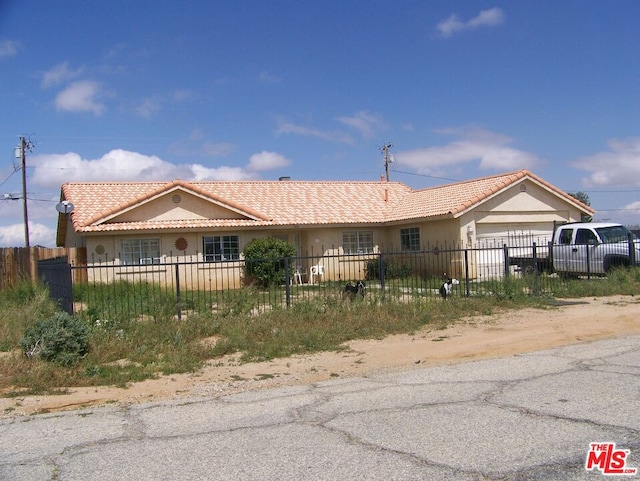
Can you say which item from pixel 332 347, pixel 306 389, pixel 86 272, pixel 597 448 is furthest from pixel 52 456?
pixel 86 272

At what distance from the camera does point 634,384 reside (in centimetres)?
739

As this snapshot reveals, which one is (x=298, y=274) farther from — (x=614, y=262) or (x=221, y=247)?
(x=614, y=262)

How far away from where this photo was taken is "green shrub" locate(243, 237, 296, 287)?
22.3 meters

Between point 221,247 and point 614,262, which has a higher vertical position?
point 221,247

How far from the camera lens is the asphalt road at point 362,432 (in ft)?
16.4

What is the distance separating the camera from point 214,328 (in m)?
11.7

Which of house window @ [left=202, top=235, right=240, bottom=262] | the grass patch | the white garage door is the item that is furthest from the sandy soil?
house window @ [left=202, top=235, right=240, bottom=262]

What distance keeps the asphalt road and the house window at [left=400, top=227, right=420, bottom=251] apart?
687 inches

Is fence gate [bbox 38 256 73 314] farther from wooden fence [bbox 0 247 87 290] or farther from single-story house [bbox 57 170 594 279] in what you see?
single-story house [bbox 57 170 594 279]

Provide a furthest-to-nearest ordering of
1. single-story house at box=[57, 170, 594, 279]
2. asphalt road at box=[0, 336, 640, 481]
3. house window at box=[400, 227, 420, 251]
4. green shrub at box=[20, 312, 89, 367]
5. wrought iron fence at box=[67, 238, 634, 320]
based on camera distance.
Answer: house window at box=[400, 227, 420, 251] → single-story house at box=[57, 170, 594, 279] → wrought iron fence at box=[67, 238, 634, 320] → green shrub at box=[20, 312, 89, 367] → asphalt road at box=[0, 336, 640, 481]

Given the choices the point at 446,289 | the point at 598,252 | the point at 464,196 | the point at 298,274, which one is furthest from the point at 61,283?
the point at 464,196

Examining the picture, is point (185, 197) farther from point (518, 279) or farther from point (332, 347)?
point (332, 347)

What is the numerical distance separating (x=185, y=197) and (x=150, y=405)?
55.6 feet

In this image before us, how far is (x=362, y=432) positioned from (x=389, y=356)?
4374mm
